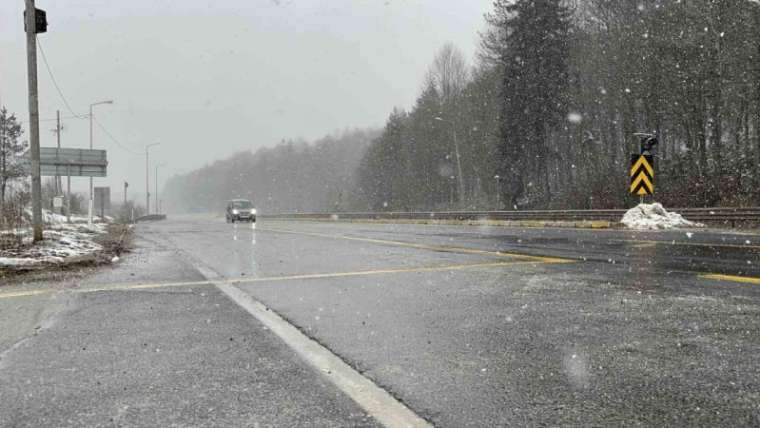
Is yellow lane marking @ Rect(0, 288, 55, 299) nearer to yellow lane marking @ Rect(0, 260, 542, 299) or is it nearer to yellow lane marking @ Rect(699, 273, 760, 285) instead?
yellow lane marking @ Rect(0, 260, 542, 299)

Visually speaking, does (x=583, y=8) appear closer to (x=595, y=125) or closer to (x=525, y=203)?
(x=595, y=125)

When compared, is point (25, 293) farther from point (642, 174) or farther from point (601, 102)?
point (601, 102)

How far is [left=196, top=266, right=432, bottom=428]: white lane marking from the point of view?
243cm

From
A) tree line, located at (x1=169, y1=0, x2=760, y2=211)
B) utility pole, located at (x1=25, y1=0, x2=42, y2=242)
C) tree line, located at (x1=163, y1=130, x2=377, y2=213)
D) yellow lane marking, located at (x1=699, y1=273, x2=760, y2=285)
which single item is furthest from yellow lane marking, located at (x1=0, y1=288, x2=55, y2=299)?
tree line, located at (x1=163, y1=130, x2=377, y2=213)

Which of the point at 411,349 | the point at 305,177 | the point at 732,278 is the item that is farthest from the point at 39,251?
the point at 305,177

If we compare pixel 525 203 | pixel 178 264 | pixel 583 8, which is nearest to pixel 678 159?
pixel 525 203

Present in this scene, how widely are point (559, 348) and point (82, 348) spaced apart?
3489 mm

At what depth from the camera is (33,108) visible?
12.0 metres

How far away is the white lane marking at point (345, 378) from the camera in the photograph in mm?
2432

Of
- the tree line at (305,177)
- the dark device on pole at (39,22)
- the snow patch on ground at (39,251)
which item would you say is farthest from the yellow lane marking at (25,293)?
the tree line at (305,177)

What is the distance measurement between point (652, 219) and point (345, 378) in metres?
18.8

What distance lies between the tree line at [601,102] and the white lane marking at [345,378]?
24400 millimetres

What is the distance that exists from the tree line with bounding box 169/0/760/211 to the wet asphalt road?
21.9 meters

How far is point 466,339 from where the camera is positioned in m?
3.82
